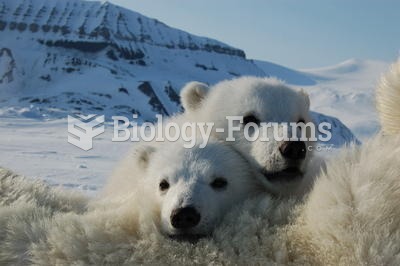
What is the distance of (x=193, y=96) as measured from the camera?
13.4 ft

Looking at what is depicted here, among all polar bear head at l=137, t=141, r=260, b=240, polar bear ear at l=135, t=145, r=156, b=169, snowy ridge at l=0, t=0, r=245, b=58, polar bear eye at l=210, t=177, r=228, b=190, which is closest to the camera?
polar bear head at l=137, t=141, r=260, b=240

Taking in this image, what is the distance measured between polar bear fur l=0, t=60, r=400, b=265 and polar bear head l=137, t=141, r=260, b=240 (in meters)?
0.37

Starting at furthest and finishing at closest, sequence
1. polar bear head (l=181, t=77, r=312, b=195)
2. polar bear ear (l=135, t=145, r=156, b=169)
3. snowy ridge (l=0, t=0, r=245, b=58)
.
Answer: snowy ridge (l=0, t=0, r=245, b=58), polar bear ear (l=135, t=145, r=156, b=169), polar bear head (l=181, t=77, r=312, b=195)

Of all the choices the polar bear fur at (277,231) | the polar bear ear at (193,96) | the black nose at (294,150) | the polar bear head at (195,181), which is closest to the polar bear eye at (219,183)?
the polar bear head at (195,181)

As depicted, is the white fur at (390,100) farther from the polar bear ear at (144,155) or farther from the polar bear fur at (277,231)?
the polar bear ear at (144,155)

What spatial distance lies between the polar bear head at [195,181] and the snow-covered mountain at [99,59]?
178 ft

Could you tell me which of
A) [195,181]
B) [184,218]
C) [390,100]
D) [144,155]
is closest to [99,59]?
[144,155]

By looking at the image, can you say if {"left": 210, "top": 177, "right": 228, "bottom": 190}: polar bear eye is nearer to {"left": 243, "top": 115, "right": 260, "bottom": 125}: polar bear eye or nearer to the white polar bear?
the white polar bear

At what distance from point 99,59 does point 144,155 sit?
3743 inches

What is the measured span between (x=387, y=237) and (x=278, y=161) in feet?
4.67

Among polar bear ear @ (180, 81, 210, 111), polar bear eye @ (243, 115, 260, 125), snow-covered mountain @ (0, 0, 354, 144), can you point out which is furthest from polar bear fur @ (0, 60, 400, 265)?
snow-covered mountain @ (0, 0, 354, 144)

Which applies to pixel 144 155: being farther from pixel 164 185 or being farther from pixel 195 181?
pixel 195 181

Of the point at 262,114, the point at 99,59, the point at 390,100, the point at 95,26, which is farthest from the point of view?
the point at 95,26

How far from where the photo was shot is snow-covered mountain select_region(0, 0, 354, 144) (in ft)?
229
